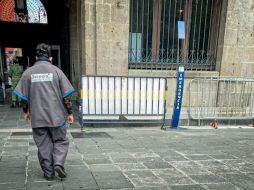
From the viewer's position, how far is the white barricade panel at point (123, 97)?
19.0 ft

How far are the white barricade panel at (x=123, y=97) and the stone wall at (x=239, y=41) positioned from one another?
243cm

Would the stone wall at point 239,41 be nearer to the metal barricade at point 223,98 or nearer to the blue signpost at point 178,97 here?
the metal barricade at point 223,98

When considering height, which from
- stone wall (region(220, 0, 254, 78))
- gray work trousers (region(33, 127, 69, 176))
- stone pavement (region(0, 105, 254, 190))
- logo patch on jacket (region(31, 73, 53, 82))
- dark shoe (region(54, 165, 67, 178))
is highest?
stone wall (region(220, 0, 254, 78))

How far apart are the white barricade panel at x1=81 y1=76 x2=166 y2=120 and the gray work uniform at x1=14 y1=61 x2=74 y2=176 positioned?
8.74 ft

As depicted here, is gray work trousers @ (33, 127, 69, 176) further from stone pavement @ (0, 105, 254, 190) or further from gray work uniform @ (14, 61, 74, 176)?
stone pavement @ (0, 105, 254, 190)

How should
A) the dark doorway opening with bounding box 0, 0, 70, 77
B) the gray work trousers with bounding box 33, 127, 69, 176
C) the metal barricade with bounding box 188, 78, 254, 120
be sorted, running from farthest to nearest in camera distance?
the dark doorway opening with bounding box 0, 0, 70, 77 → the metal barricade with bounding box 188, 78, 254, 120 → the gray work trousers with bounding box 33, 127, 69, 176

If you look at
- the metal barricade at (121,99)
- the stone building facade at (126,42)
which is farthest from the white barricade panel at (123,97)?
the stone building facade at (126,42)

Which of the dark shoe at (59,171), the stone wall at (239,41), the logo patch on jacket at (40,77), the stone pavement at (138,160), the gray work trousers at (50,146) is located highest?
the stone wall at (239,41)

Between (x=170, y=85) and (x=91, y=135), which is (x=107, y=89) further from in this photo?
(x=170, y=85)

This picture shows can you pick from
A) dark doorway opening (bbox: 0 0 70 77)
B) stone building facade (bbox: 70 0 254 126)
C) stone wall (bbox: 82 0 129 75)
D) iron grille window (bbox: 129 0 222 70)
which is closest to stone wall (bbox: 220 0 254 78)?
stone building facade (bbox: 70 0 254 126)

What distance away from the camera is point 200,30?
7.11 m

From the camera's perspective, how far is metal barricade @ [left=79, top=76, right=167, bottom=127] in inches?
227

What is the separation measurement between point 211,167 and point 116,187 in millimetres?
1683

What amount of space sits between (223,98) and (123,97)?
3.13 metres
